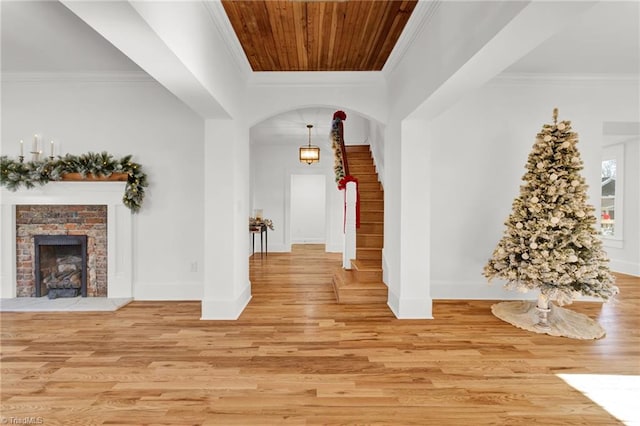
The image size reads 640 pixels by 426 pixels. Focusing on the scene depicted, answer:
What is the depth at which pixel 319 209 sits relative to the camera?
11.1m

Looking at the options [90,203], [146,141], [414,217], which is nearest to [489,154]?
[414,217]

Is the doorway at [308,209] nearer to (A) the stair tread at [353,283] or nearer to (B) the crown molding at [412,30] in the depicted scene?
(A) the stair tread at [353,283]

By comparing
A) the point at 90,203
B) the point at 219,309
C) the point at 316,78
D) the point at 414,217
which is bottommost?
the point at 219,309

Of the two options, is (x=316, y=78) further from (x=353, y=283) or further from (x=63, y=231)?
(x=63, y=231)

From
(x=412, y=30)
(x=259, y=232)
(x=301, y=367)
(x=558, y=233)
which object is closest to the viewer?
(x=301, y=367)

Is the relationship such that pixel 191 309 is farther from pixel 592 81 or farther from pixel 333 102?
pixel 592 81

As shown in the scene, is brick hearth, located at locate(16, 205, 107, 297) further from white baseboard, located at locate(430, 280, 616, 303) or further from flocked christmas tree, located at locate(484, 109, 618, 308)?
flocked christmas tree, located at locate(484, 109, 618, 308)

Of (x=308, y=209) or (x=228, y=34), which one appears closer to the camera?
(x=228, y=34)

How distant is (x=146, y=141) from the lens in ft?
14.0

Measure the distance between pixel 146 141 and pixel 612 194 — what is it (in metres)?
8.47

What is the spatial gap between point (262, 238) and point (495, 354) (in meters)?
6.23

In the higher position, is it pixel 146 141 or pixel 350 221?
pixel 146 141

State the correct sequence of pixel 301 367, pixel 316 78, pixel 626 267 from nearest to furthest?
pixel 301 367 < pixel 316 78 < pixel 626 267

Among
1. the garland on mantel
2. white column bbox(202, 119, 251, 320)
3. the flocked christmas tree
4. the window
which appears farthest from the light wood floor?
the window
